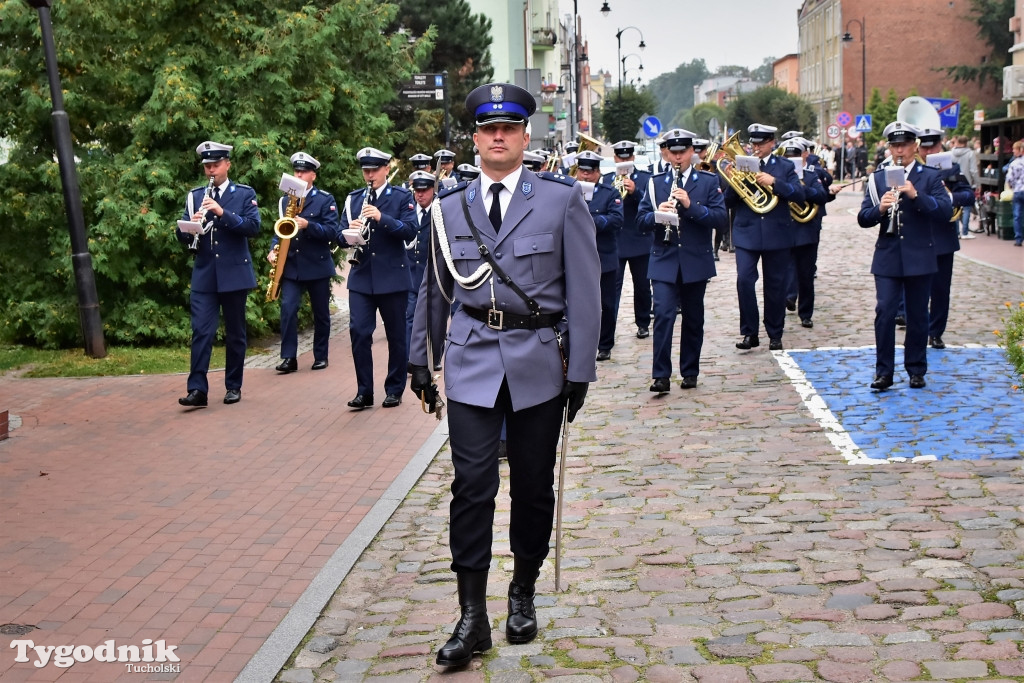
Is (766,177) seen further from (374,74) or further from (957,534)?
(957,534)

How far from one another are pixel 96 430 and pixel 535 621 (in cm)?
562

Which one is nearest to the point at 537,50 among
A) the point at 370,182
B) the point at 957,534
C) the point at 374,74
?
the point at 374,74

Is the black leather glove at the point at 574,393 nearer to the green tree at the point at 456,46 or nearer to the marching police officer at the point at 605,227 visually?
the marching police officer at the point at 605,227

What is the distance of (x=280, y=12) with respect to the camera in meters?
14.6

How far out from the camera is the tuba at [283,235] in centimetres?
1213

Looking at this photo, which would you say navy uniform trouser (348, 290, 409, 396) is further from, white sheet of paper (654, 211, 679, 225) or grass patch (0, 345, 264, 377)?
grass patch (0, 345, 264, 377)

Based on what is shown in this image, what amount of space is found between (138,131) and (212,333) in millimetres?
4019

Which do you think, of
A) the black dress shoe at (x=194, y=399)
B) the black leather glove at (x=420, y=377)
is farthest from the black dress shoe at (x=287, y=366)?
the black leather glove at (x=420, y=377)

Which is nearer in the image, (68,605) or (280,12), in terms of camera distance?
(68,605)

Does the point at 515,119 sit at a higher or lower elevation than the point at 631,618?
higher

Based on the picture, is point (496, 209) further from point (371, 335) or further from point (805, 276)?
Result: point (805, 276)

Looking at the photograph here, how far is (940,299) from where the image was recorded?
1226 centimetres

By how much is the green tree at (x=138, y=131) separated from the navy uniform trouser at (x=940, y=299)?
6.93 m

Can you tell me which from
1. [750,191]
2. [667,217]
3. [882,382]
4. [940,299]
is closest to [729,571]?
[882,382]
